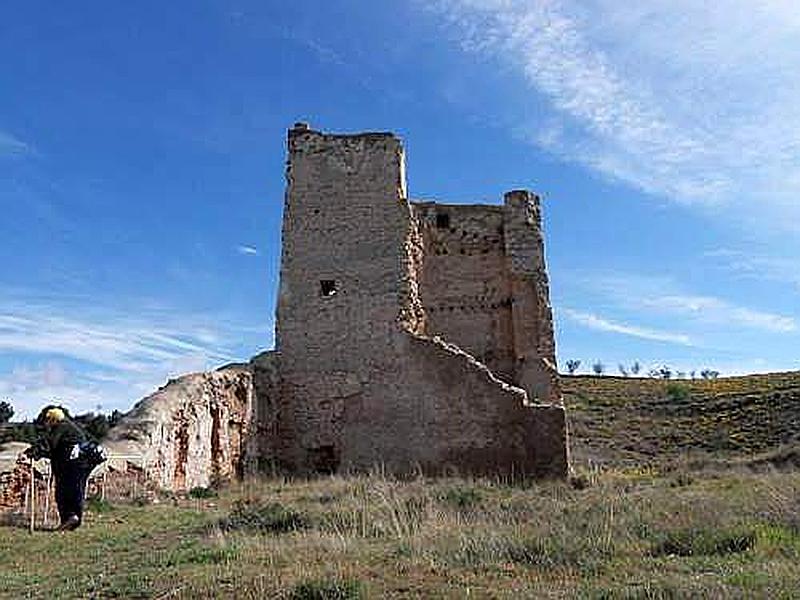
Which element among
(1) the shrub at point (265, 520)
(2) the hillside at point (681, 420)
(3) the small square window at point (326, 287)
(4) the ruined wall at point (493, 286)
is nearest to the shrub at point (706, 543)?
(1) the shrub at point (265, 520)

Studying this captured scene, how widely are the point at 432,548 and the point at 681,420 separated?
21.7m

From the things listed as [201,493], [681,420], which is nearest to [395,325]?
[201,493]

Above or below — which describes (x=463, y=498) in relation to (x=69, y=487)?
below

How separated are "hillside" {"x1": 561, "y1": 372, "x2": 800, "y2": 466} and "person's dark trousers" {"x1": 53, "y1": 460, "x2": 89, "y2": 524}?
12.5 meters

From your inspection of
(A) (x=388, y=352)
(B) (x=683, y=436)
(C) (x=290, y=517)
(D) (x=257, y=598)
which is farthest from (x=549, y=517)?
(B) (x=683, y=436)

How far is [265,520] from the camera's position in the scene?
8.80 m

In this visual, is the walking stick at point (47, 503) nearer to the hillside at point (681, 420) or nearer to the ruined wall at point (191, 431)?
the ruined wall at point (191, 431)

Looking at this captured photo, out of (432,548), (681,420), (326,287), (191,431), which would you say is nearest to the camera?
(432,548)

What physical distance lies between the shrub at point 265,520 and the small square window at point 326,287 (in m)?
6.28

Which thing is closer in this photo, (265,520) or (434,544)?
(434,544)

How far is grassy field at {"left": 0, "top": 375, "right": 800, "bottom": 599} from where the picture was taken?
559 centimetres

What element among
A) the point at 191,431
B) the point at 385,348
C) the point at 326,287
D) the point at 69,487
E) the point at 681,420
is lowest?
the point at 69,487

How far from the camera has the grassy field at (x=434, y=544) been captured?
559 centimetres

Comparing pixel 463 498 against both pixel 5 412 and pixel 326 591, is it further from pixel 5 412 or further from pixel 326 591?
pixel 5 412
